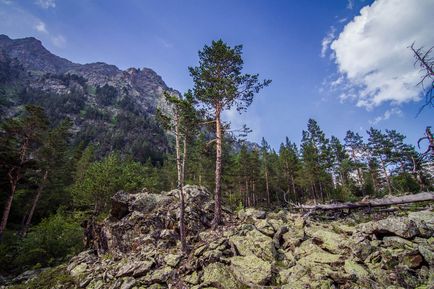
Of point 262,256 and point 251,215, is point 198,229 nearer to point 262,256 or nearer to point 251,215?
point 251,215

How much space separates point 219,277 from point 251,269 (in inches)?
53.4

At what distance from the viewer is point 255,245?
11359mm

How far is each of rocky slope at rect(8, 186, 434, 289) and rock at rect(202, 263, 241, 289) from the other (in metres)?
0.04

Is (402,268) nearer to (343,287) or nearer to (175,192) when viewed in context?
(343,287)

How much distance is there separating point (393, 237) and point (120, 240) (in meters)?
15.5

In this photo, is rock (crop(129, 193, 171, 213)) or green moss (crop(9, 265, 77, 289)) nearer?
green moss (crop(9, 265, 77, 289))

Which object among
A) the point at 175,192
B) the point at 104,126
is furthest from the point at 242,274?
the point at 104,126

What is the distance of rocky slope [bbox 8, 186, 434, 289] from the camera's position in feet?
27.5

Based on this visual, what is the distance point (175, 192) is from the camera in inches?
787

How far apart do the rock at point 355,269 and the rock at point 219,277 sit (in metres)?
4.13

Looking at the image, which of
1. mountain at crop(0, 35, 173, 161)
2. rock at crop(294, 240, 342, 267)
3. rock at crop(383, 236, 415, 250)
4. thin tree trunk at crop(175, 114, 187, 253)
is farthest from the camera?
mountain at crop(0, 35, 173, 161)

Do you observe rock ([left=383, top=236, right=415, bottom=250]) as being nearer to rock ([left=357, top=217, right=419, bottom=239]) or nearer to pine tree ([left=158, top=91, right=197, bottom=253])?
rock ([left=357, top=217, right=419, bottom=239])

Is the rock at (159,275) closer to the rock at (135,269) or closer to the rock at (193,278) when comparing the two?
the rock at (135,269)

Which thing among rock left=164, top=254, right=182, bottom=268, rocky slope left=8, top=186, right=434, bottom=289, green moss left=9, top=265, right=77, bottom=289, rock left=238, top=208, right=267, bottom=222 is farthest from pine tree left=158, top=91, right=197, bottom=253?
green moss left=9, top=265, right=77, bottom=289
